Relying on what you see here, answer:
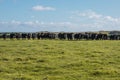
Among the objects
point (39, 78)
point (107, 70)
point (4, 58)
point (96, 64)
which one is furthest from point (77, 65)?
point (4, 58)

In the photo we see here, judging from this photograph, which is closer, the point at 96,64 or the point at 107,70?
the point at 107,70

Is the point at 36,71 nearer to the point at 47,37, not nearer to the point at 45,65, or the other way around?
the point at 45,65

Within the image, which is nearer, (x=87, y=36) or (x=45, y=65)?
(x=45, y=65)

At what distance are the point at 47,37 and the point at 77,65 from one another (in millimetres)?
49311

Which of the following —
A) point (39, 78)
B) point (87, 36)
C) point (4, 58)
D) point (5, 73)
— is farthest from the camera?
point (87, 36)

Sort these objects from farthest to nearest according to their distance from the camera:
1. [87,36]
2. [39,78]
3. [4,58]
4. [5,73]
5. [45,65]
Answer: [87,36]
[4,58]
[45,65]
[5,73]
[39,78]

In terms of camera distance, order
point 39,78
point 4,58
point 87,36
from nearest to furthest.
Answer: point 39,78
point 4,58
point 87,36

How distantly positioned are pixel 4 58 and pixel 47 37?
4575 centimetres

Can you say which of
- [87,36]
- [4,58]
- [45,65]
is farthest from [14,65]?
[87,36]

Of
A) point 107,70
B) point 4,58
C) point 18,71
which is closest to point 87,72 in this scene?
point 107,70

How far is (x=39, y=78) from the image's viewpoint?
14.9 meters

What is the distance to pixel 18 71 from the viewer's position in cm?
1717

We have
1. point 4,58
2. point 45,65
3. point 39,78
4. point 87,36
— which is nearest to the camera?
point 39,78

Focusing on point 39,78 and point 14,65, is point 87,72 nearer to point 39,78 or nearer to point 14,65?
point 39,78
